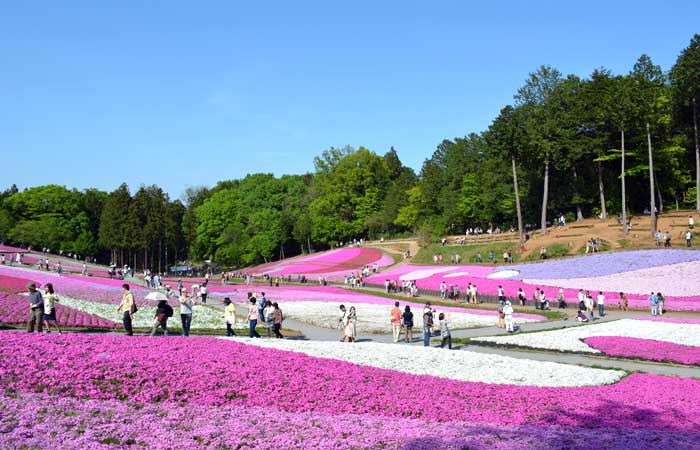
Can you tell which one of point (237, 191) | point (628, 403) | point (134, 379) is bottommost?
point (628, 403)

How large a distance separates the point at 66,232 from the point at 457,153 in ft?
250

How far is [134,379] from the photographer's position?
45.3 feet

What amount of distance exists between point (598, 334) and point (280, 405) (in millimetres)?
20783

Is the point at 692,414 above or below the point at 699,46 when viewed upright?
below

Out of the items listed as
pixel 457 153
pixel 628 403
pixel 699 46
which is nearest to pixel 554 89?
pixel 699 46

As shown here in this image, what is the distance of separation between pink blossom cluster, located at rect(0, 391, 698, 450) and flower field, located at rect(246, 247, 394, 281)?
198ft

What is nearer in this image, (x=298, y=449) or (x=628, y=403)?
(x=298, y=449)

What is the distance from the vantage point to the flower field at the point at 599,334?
25.8m

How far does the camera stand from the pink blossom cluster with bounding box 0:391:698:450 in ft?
34.7

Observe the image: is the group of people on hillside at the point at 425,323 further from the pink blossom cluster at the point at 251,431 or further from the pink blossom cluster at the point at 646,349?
the pink blossom cluster at the point at 251,431

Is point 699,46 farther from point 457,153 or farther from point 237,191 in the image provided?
point 237,191

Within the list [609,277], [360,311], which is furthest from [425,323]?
[609,277]

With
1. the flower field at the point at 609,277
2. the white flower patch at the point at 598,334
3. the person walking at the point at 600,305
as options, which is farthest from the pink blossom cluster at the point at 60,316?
Result: the flower field at the point at 609,277

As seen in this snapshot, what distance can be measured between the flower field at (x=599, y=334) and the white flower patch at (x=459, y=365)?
4.80 metres
